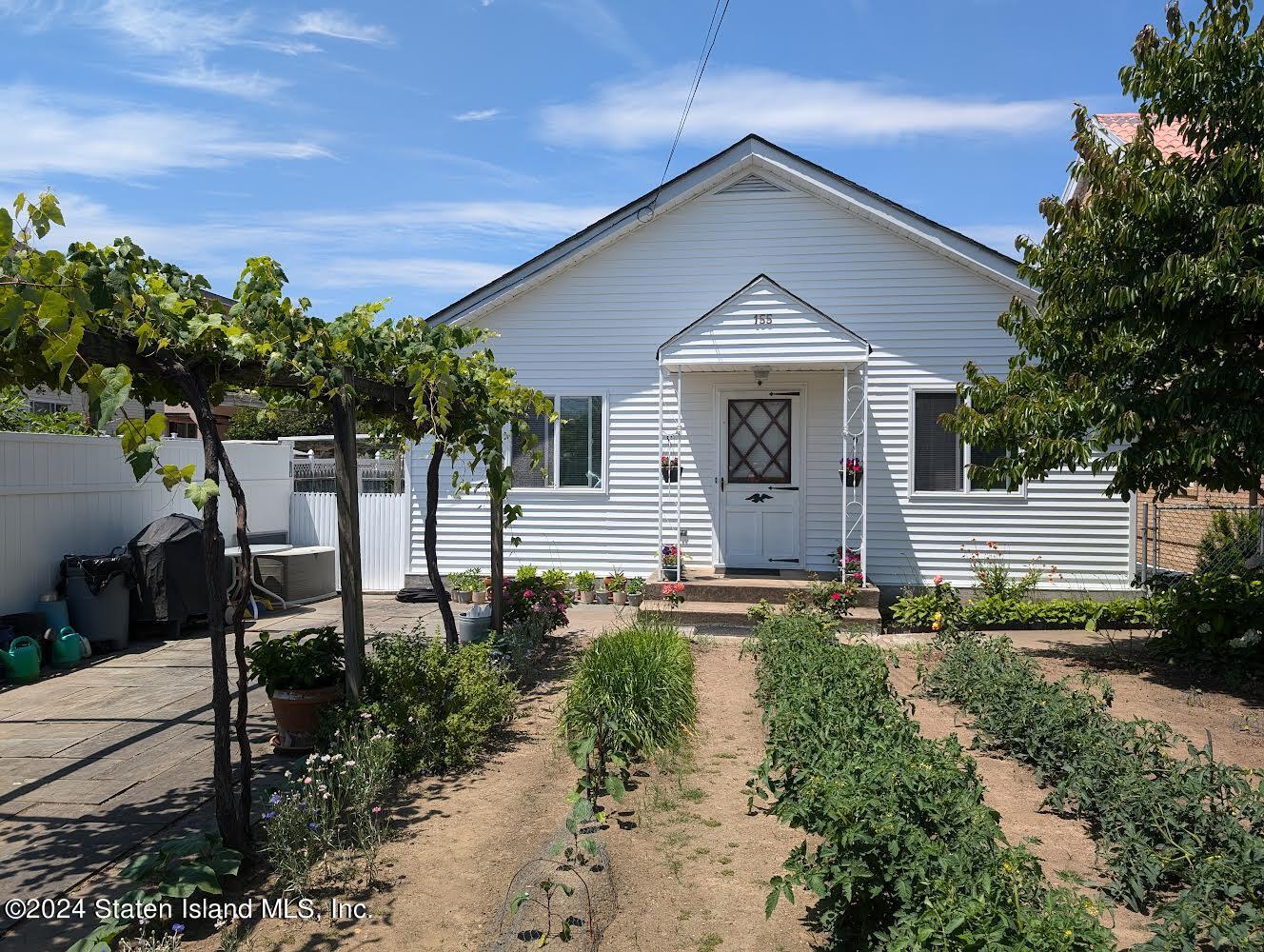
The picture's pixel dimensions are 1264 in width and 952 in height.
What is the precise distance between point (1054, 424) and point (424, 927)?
7104 mm

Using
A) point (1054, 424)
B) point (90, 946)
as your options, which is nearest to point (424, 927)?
point (90, 946)

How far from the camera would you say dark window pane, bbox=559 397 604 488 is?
1309 centimetres

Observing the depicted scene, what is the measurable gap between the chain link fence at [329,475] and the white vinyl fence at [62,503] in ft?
26.3

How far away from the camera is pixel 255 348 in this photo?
16.1 ft

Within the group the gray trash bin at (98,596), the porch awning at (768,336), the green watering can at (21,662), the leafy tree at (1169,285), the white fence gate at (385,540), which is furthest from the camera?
the white fence gate at (385,540)

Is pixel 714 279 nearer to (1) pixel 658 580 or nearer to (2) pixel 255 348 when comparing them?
(1) pixel 658 580

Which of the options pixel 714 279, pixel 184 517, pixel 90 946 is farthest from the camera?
pixel 714 279

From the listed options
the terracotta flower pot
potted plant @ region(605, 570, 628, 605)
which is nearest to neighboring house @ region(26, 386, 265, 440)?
the terracotta flower pot

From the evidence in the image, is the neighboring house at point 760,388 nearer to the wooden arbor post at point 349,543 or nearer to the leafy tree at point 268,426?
the wooden arbor post at point 349,543

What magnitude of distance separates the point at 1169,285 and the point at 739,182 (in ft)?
21.5

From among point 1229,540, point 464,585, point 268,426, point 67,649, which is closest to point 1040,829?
point 67,649

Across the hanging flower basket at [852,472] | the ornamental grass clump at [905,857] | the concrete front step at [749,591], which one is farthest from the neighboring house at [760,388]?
the ornamental grass clump at [905,857]

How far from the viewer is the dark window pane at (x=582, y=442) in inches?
515

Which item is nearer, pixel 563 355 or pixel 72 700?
pixel 72 700
